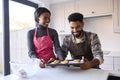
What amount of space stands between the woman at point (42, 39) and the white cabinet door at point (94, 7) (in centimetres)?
201

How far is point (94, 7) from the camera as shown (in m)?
3.38

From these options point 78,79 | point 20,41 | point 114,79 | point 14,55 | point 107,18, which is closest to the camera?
point 78,79

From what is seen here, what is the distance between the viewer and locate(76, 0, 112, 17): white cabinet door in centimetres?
326

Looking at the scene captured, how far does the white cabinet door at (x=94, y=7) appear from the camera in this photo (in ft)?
10.7

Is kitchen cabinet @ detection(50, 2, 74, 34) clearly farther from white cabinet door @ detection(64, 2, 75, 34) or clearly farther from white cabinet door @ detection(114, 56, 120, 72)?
white cabinet door @ detection(114, 56, 120, 72)

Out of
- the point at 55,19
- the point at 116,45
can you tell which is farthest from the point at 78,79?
the point at 55,19

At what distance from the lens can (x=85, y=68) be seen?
3.99 feet

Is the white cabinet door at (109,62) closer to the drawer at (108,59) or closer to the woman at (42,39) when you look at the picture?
the drawer at (108,59)

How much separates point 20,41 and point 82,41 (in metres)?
Answer: 2.09

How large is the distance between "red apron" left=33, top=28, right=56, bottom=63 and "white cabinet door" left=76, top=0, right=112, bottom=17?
2.06m

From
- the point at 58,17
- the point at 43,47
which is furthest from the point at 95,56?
the point at 58,17

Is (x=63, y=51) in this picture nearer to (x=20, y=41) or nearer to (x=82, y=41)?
(x=82, y=41)

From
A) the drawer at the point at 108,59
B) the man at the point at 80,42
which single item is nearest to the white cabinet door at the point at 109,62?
the drawer at the point at 108,59

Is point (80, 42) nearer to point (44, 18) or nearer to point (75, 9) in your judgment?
point (44, 18)
